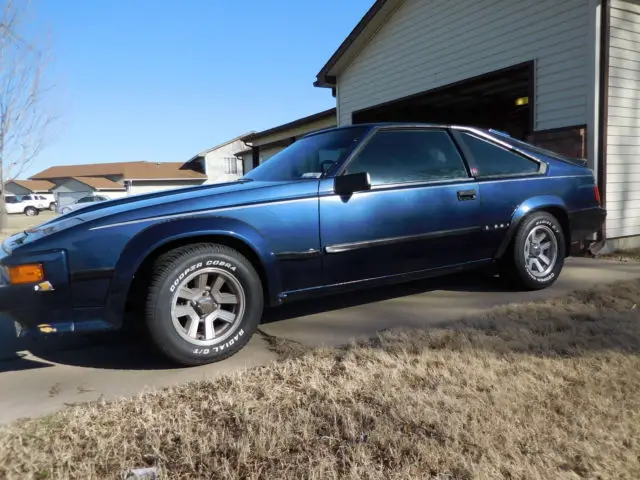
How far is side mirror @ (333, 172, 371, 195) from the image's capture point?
126 inches

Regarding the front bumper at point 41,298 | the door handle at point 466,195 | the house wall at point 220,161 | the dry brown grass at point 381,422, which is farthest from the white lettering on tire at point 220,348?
the house wall at point 220,161

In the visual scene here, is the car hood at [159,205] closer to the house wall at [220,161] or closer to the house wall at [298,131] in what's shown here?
the house wall at [298,131]

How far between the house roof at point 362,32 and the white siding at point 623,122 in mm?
4582

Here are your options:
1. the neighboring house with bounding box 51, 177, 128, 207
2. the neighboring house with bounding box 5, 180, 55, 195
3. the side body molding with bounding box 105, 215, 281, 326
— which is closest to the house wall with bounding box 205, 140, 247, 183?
the neighboring house with bounding box 51, 177, 128, 207

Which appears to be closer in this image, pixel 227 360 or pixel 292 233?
pixel 227 360

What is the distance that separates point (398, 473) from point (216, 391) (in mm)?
1076

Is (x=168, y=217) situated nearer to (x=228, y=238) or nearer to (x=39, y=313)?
(x=228, y=238)

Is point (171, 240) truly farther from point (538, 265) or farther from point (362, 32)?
point (362, 32)

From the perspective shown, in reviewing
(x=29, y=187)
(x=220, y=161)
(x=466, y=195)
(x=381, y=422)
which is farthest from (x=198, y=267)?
(x=29, y=187)

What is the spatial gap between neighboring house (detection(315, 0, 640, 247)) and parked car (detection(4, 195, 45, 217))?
38940 mm

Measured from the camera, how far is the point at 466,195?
3.87 m

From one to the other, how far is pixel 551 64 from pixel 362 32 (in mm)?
4962

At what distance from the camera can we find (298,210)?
10.4ft

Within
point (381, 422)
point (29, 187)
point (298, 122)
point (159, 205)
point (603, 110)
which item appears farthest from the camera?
point (29, 187)
